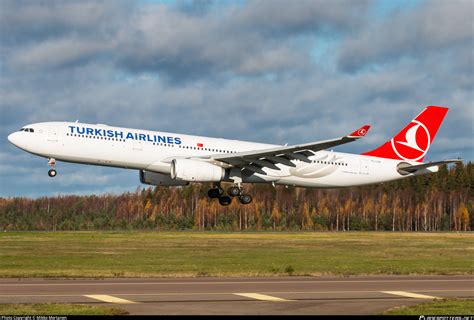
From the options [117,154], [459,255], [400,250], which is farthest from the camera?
[400,250]

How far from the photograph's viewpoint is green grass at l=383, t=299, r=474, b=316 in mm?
20484

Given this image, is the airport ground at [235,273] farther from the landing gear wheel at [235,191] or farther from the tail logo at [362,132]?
the tail logo at [362,132]

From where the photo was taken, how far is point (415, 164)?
53250 millimetres

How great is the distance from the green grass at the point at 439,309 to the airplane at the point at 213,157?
19.5 metres

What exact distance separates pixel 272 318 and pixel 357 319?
2.11 meters

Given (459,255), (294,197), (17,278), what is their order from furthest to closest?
(294,197), (459,255), (17,278)

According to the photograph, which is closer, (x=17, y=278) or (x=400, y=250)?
(x=17, y=278)

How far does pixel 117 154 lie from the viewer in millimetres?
44219

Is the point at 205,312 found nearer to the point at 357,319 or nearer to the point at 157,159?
the point at 357,319

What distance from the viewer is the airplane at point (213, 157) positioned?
43.8m

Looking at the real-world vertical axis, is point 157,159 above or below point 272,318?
above

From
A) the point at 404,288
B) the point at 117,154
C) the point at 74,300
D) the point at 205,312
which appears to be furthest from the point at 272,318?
the point at 117,154

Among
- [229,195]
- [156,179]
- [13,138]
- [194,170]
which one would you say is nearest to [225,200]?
[229,195]

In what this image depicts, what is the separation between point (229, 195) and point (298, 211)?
3810 centimetres
